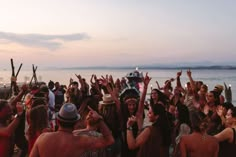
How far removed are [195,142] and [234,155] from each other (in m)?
0.96

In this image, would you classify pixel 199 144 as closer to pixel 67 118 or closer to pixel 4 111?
pixel 67 118

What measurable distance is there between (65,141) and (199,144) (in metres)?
2.02

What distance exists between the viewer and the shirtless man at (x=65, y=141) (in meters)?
4.09

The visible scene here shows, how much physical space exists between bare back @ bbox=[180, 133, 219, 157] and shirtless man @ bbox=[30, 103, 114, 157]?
1.46 meters

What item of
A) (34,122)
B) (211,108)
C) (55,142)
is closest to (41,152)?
(55,142)

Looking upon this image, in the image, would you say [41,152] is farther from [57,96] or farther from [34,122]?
[57,96]

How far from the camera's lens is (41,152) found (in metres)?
4.11

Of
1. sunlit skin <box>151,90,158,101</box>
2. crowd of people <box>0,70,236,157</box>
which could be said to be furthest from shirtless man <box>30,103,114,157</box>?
sunlit skin <box>151,90,158,101</box>

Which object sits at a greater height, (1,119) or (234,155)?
(1,119)

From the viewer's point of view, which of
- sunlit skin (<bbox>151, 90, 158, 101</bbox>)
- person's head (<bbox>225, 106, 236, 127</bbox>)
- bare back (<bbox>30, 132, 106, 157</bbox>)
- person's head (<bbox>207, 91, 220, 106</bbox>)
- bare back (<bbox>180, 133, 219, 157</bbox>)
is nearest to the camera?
bare back (<bbox>30, 132, 106, 157</bbox>)

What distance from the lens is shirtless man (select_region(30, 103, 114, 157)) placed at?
4.09 metres

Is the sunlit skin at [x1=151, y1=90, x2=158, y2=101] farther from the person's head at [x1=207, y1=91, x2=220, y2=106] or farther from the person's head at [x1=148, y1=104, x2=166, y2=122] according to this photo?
the person's head at [x1=148, y1=104, x2=166, y2=122]

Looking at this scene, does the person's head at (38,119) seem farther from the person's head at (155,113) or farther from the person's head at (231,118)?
the person's head at (231,118)

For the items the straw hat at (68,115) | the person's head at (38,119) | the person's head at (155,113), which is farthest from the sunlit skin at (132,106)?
the straw hat at (68,115)
